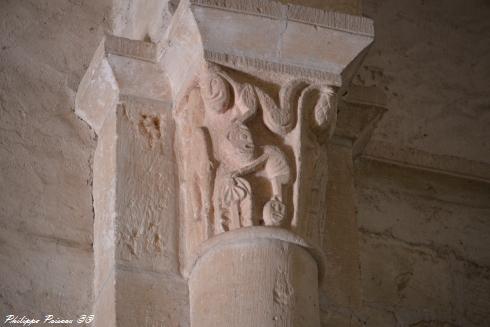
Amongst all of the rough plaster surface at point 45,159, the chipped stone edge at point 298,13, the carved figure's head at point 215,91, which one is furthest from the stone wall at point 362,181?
the carved figure's head at point 215,91

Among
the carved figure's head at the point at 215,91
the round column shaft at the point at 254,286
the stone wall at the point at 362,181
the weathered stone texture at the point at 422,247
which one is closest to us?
the round column shaft at the point at 254,286

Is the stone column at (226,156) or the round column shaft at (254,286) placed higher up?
the stone column at (226,156)

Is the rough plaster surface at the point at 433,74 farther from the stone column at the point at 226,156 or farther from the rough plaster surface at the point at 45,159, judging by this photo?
the rough plaster surface at the point at 45,159

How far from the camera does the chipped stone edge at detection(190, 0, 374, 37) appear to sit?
2.67 m

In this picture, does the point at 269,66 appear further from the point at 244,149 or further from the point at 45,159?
the point at 45,159

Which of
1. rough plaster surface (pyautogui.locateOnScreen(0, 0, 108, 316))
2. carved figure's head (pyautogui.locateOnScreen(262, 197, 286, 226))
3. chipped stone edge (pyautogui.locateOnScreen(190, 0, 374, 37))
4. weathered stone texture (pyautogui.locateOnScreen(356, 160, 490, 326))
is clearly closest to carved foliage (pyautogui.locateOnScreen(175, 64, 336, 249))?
carved figure's head (pyautogui.locateOnScreen(262, 197, 286, 226))

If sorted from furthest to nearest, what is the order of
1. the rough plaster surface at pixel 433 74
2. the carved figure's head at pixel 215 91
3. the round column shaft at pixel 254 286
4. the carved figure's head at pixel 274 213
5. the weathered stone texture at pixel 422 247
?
the rough plaster surface at pixel 433 74 < the weathered stone texture at pixel 422 247 < the carved figure's head at pixel 215 91 < the carved figure's head at pixel 274 213 < the round column shaft at pixel 254 286

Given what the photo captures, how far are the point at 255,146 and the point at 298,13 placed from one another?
409mm

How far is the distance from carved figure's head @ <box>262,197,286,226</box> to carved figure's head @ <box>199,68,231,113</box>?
0.30m

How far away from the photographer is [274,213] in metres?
2.54

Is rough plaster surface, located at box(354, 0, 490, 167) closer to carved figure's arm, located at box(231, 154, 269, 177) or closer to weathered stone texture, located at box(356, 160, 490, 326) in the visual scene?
weathered stone texture, located at box(356, 160, 490, 326)

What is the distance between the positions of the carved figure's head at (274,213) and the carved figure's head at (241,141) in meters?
0.13

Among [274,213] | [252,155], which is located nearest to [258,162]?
[252,155]

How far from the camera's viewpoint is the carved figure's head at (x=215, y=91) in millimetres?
2652
